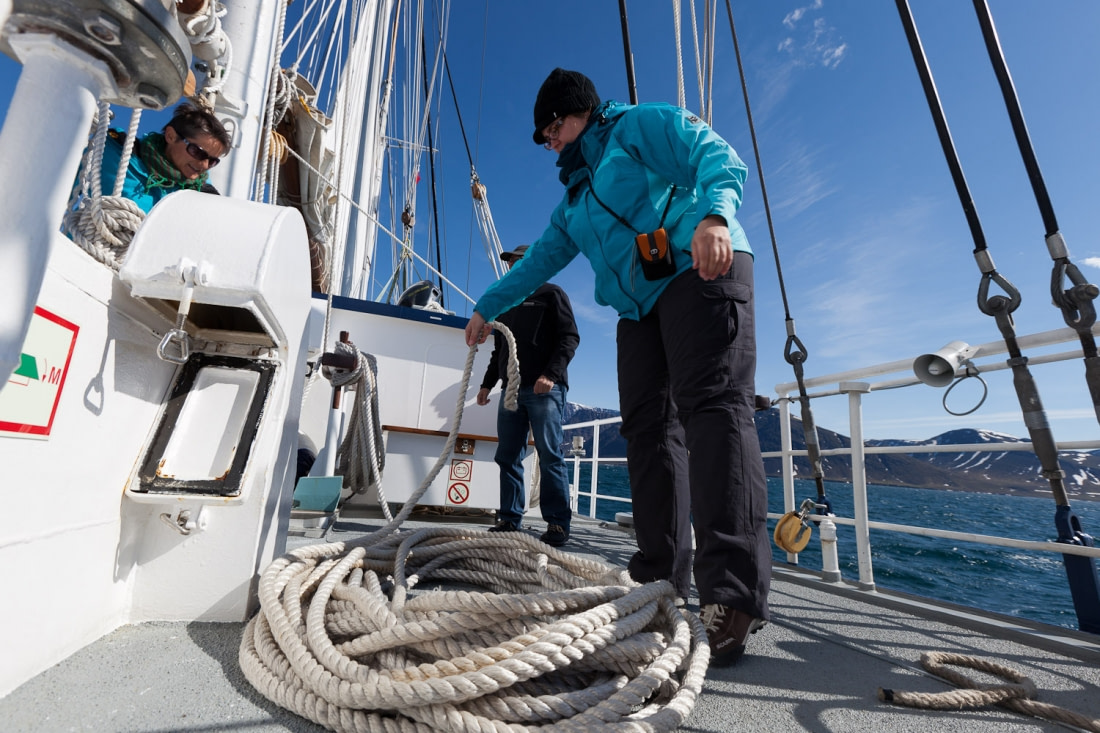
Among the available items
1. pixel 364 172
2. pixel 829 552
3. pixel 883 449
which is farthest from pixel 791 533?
pixel 364 172

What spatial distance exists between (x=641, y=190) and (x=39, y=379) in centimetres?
115

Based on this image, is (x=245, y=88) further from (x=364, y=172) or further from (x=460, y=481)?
(x=364, y=172)

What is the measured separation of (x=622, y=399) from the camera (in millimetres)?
1409

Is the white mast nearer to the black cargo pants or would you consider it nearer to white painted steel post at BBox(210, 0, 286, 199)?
white painted steel post at BBox(210, 0, 286, 199)

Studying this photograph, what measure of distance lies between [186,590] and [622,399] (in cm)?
103

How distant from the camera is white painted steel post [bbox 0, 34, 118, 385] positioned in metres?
0.39

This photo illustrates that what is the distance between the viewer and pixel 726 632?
97 cm

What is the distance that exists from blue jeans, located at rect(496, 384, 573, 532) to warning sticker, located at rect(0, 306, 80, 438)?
1766 millimetres

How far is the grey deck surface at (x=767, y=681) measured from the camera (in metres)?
0.68

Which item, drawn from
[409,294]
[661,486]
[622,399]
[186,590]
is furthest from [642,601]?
[409,294]

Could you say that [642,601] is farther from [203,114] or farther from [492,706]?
[203,114]

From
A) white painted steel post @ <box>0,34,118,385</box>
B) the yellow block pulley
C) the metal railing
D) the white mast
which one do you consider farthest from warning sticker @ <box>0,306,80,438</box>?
the white mast

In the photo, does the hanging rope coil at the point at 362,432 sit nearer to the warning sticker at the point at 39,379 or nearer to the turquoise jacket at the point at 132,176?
the turquoise jacket at the point at 132,176

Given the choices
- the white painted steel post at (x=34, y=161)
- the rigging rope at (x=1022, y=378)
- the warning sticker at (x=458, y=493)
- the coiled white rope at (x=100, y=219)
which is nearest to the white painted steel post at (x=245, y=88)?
the coiled white rope at (x=100, y=219)
